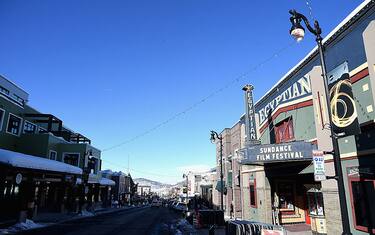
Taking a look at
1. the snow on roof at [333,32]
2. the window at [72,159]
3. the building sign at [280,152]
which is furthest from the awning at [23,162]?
the snow on roof at [333,32]

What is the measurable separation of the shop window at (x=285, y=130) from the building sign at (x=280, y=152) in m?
2.66

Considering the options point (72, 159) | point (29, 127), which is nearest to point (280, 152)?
point (29, 127)

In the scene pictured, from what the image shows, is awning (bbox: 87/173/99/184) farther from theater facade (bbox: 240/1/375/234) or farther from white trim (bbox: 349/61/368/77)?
white trim (bbox: 349/61/368/77)

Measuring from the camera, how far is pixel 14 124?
33.7 m

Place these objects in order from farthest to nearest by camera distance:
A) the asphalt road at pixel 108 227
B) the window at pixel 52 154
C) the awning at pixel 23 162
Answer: the window at pixel 52 154 → the awning at pixel 23 162 → the asphalt road at pixel 108 227

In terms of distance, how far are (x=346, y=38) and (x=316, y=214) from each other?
9155mm

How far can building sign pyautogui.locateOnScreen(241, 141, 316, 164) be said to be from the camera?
15275 mm

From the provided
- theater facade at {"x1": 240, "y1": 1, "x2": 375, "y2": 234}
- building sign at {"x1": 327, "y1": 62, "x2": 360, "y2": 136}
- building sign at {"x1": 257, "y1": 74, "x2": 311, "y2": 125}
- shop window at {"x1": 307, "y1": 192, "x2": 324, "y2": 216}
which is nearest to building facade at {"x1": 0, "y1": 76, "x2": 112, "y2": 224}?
theater facade at {"x1": 240, "y1": 1, "x2": 375, "y2": 234}

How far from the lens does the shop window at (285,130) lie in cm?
1816

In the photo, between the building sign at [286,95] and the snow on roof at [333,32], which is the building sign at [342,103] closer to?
the snow on roof at [333,32]

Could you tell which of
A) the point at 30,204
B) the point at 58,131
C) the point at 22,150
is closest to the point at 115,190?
the point at 58,131

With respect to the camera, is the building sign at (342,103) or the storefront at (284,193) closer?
the building sign at (342,103)

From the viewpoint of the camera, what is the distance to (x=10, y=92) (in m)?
36.8

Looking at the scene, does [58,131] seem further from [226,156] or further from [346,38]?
[346,38]
